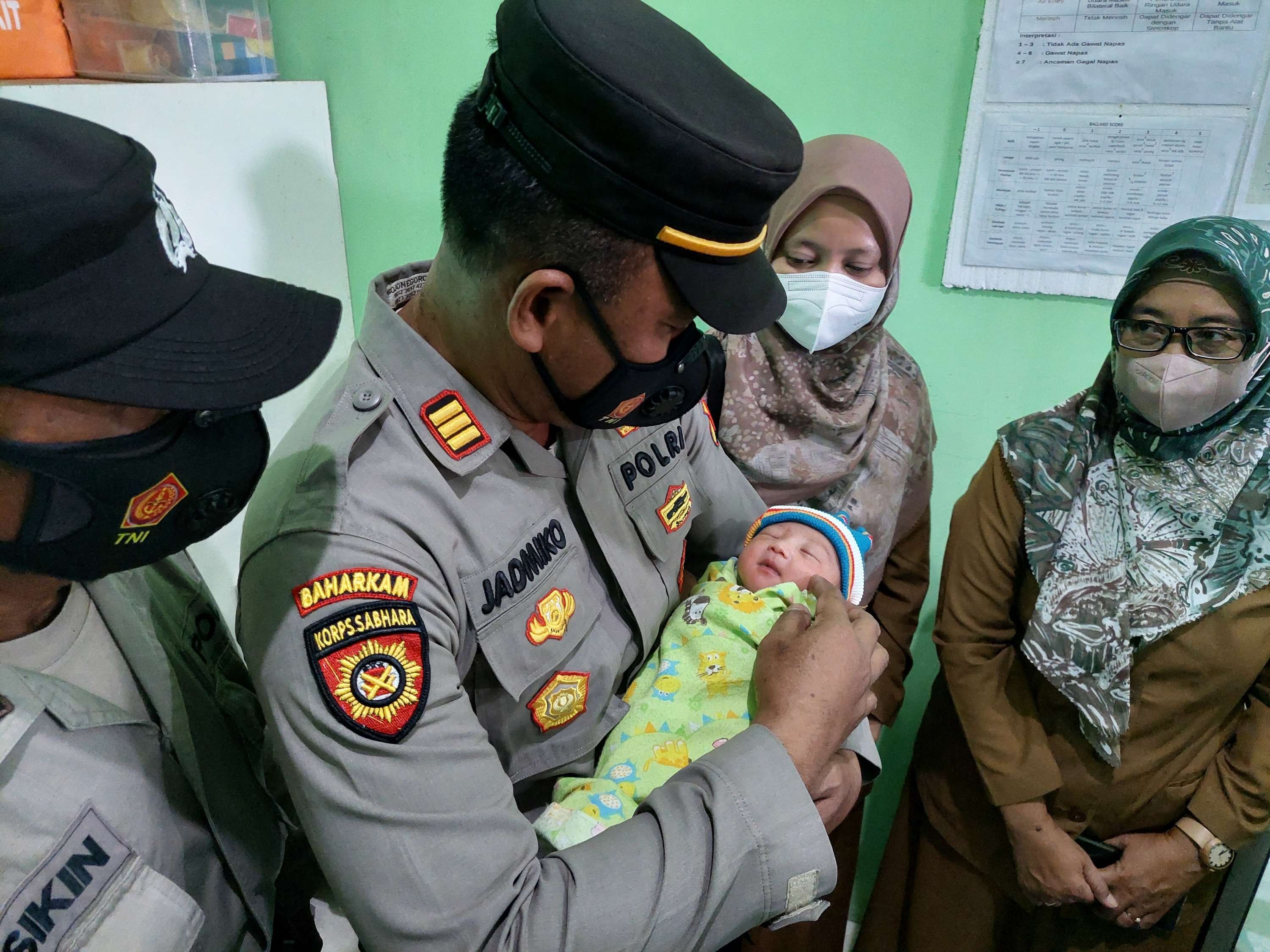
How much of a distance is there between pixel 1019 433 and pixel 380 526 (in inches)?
55.9

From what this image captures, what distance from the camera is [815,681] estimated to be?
118 cm

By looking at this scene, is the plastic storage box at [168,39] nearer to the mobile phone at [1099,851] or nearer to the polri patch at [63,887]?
the polri patch at [63,887]

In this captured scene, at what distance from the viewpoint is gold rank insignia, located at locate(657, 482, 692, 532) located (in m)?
1.41

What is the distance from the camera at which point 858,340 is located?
1913 mm

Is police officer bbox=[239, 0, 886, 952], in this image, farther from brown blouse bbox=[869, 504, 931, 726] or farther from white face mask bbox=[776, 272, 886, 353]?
brown blouse bbox=[869, 504, 931, 726]

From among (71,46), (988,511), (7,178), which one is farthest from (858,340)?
(71,46)

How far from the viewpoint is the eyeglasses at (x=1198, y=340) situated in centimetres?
141

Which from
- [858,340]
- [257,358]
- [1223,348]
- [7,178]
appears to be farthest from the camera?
[858,340]

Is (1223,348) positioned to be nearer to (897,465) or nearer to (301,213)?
(897,465)

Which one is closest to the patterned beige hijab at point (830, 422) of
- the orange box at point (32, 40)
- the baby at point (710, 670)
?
the baby at point (710, 670)

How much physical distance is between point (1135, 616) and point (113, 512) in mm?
1764

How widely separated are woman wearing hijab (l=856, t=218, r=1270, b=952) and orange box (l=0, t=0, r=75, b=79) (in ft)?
7.81

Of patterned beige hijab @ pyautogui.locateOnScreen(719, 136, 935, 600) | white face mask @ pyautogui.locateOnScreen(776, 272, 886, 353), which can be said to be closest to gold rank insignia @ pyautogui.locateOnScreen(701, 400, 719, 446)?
patterned beige hijab @ pyautogui.locateOnScreen(719, 136, 935, 600)

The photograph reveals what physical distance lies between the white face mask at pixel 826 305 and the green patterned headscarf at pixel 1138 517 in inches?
19.8
